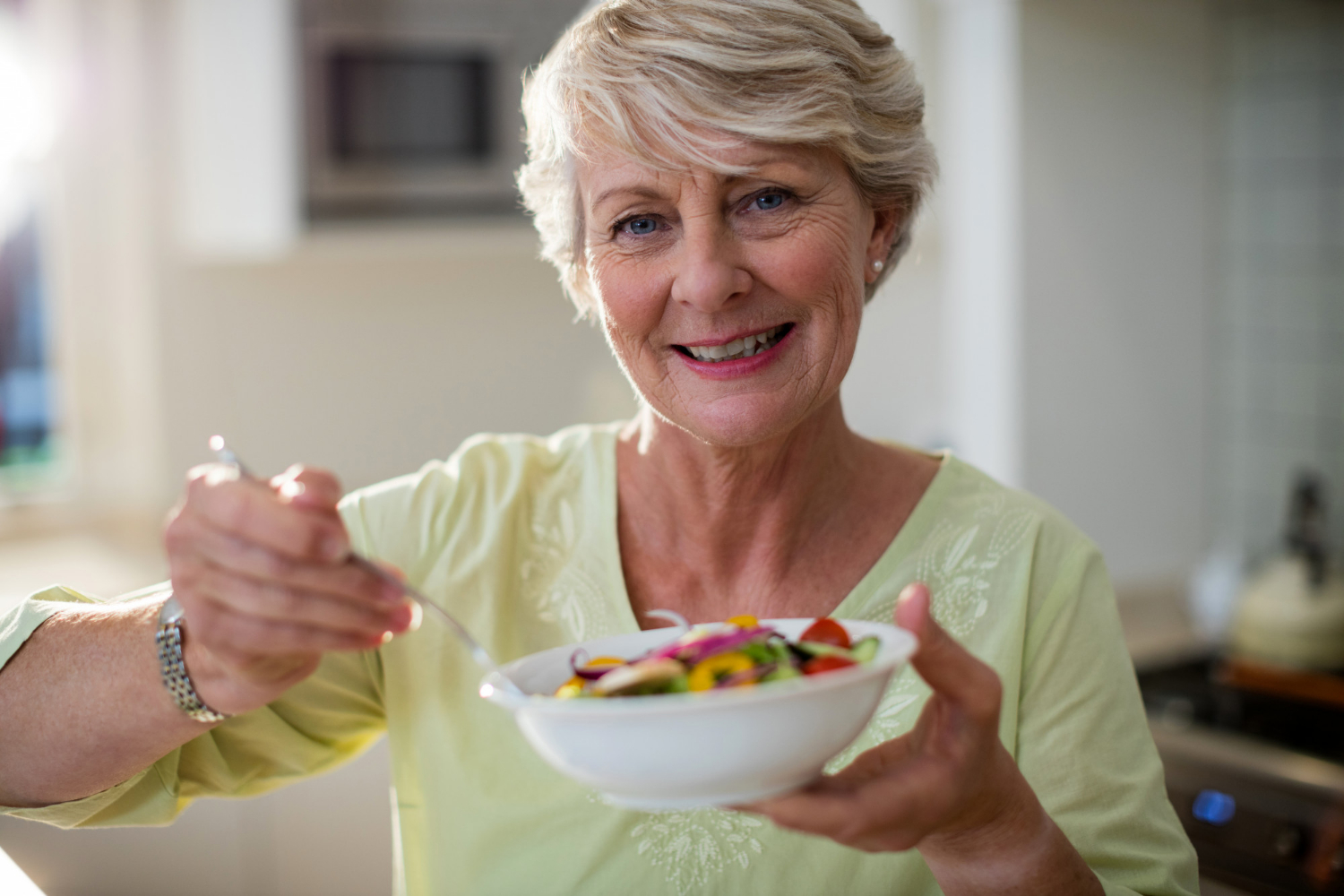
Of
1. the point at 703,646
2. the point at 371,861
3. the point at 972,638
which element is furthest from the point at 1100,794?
the point at 371,861

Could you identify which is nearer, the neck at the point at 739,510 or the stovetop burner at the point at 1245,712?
the neck at the point at 739,510

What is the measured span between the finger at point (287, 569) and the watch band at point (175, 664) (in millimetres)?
194

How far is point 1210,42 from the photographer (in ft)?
8.38

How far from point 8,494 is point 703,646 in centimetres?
222

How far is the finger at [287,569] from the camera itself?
759 millimetres

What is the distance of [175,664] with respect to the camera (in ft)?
3.11

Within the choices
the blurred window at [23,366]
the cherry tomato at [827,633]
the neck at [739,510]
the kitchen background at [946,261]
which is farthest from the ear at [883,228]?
the blurred window at [23,366]

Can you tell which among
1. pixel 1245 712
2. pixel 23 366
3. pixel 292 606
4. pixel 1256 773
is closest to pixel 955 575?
pixel 292 606

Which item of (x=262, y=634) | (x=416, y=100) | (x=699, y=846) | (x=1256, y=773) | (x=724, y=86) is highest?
(x=416, y=100)

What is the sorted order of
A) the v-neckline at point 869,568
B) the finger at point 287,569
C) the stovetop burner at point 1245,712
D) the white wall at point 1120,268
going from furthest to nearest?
the white wall at point 1120,268 → the stovetop burner at point 1245,712 → the v-neckline at point 869,568 → the finger at point 287,569

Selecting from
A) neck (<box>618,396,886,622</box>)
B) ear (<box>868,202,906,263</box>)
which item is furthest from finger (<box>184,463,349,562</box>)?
ear (<box>868,202,906,263</box>)

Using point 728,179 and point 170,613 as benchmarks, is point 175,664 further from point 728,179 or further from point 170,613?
point 728,179

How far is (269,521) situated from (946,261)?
2086mm

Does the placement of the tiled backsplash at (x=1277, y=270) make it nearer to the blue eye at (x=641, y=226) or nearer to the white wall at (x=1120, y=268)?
the white wall at (x=1120, y=268)
